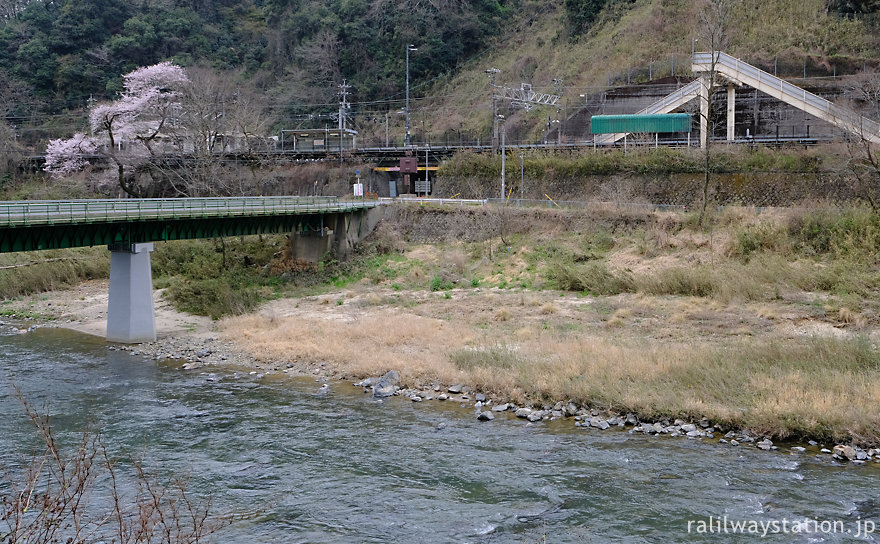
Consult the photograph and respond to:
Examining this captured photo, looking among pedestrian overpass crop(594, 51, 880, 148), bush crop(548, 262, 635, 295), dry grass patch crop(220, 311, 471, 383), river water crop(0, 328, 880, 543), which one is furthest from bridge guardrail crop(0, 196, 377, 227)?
pedestrian overpass crop(594, 51, 880, 148)

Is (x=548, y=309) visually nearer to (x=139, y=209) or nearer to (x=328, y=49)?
(x=139, y=209)

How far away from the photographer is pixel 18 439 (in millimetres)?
18109

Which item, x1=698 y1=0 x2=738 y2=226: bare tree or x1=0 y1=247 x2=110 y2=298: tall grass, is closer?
x1=698 y1=0 x2=738 y2=226: bare tree

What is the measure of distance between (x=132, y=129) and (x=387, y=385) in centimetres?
4512

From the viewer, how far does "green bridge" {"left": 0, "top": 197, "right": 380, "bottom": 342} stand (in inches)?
1028

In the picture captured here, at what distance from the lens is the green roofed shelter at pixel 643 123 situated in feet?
163

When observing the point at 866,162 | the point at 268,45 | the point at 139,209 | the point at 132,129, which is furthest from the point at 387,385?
the point at 268,45

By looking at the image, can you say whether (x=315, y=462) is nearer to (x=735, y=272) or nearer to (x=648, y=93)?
(x=735, y=272)

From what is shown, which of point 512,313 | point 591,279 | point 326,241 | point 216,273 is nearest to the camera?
point 512,313

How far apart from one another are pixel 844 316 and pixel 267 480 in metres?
20.9

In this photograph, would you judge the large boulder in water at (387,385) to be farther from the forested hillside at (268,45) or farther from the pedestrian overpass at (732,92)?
the forested hillside at (268,45)

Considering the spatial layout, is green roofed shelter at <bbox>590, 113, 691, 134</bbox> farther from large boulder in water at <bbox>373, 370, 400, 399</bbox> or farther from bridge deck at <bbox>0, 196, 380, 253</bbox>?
large boulder in water at <bbox>373, 370, 400, 399</bbox>
